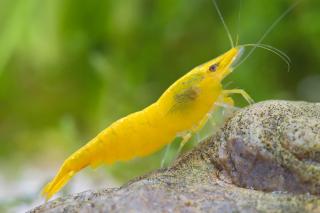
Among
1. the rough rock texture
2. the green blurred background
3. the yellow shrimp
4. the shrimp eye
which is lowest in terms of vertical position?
the rough rock texture

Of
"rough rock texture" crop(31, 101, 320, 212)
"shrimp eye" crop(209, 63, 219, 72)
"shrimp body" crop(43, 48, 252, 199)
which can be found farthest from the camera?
"shrimp eye" crop(209, 63, 219, 72)

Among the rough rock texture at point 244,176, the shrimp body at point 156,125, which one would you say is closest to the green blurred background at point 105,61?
the shrimp body at point 156,125

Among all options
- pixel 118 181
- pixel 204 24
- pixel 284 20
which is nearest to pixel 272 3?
pixel 284 20

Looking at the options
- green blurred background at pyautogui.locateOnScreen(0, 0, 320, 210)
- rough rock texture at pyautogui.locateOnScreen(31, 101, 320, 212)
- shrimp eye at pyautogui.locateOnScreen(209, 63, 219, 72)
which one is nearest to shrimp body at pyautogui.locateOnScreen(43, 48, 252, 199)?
shrimp eye at pyautogui.locateOnScreen(209, 63, 219, 72)

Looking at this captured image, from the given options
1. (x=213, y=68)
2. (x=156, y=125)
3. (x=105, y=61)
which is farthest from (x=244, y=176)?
(x=105, y=61)

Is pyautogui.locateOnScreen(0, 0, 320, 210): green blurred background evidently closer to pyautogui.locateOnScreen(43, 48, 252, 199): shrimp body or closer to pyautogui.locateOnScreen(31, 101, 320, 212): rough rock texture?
pyautogui.locateOnScreen(43, 48, 252, 199): shrimp body

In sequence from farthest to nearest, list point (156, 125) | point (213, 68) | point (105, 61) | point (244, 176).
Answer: point (105, 61) → point (213, 68) → point (156, 125) → point (244, 176)

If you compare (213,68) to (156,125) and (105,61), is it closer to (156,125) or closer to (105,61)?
(156,125)
